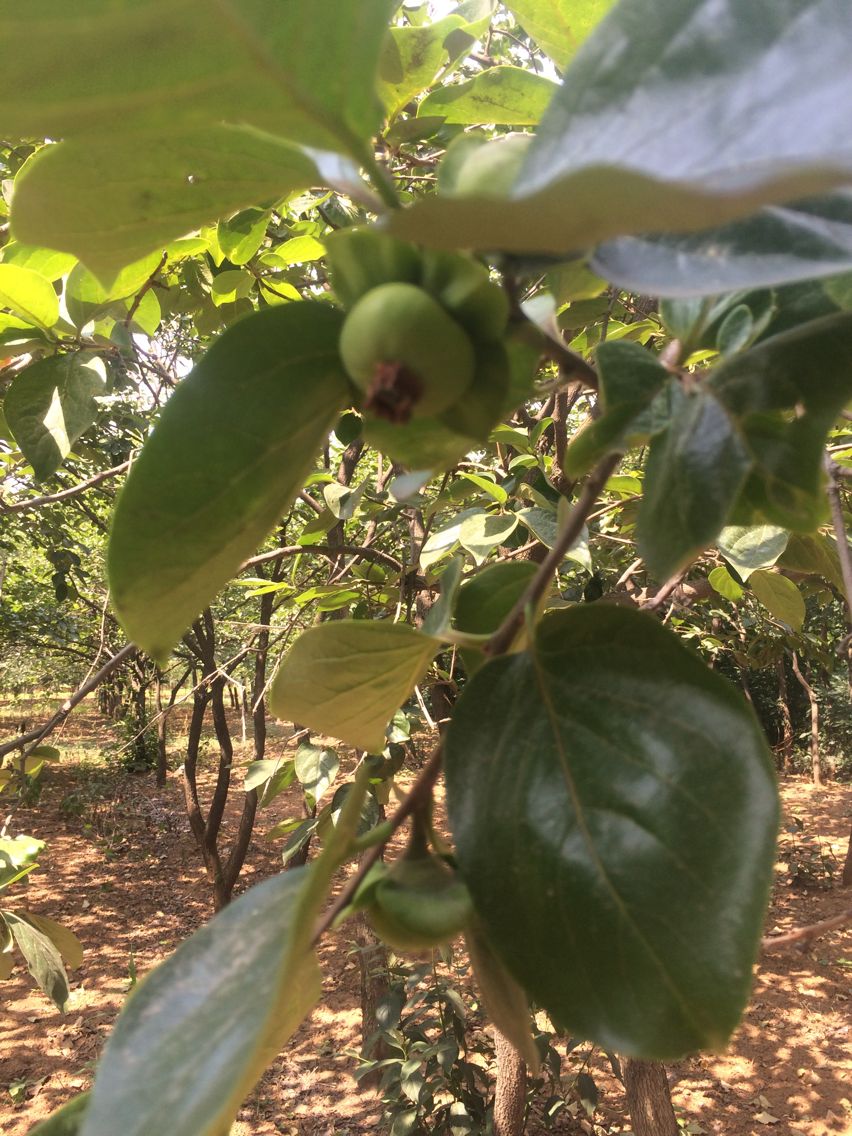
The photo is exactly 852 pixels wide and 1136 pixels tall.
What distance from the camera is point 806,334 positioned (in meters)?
0.33

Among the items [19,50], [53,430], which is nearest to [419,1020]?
[53,430]

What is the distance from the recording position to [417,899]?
30 cm

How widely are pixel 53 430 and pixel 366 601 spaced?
127cm

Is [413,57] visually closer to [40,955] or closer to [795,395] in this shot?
[795,395]

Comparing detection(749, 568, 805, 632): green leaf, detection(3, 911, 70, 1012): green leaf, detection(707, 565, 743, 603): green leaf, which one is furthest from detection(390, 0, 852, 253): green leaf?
detection(3, 911, 70, 1012): green leaf

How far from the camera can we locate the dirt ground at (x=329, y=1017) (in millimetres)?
3197

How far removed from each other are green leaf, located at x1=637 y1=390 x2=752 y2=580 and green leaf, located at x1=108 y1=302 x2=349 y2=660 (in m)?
0.14

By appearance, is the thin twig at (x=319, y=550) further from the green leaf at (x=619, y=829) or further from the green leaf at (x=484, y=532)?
the green leaf at (x=619, y=829)

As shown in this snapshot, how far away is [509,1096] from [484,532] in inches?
66.7

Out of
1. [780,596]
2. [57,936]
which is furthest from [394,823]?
[57,936]

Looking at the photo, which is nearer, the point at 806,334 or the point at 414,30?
the point at 806,334

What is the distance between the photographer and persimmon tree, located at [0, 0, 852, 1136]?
23 centimetres

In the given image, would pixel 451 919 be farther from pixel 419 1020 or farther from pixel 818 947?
pixel 818 947

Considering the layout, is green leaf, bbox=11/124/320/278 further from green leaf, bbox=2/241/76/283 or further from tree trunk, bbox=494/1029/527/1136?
tree trunk, bbox=494/1029/527/1136
